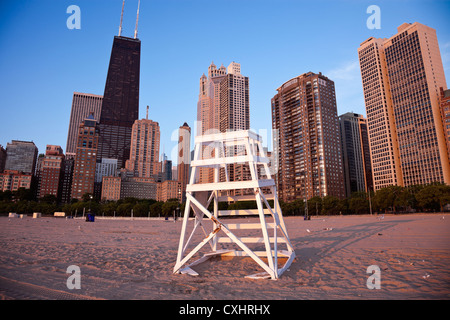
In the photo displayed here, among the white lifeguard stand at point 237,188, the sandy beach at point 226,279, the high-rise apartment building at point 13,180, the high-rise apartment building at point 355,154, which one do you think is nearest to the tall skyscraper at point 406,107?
the high-rise apartment building at point 355,154

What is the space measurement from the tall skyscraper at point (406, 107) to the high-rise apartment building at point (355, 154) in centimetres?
3847

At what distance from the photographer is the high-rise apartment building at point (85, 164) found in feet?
568

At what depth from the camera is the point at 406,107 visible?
127 m

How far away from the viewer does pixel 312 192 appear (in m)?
138

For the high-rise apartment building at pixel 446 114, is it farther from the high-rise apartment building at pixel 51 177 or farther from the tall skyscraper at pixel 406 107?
the high-rise apartment building at pixel 51 177

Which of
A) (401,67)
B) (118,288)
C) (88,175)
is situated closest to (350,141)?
(401,67)

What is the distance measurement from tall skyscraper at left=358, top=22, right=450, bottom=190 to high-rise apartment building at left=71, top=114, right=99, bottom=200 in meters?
180

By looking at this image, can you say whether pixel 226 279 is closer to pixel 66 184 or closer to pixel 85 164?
pixel 85 164

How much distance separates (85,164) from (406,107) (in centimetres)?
19960

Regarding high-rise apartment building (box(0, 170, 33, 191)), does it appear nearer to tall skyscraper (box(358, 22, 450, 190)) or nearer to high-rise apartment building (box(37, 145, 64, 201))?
high-rise apartment building (box(37, 145, 64, 201))

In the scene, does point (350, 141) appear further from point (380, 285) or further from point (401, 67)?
point (380, 285)

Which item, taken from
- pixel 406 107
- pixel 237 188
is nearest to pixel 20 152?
pixel 237 188

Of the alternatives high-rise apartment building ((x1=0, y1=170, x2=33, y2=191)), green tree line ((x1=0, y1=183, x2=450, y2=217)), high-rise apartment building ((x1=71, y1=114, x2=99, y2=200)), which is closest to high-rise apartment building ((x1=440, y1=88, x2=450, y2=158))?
green tree line ((x1=0, y1=183, x2=450, y2=217))
